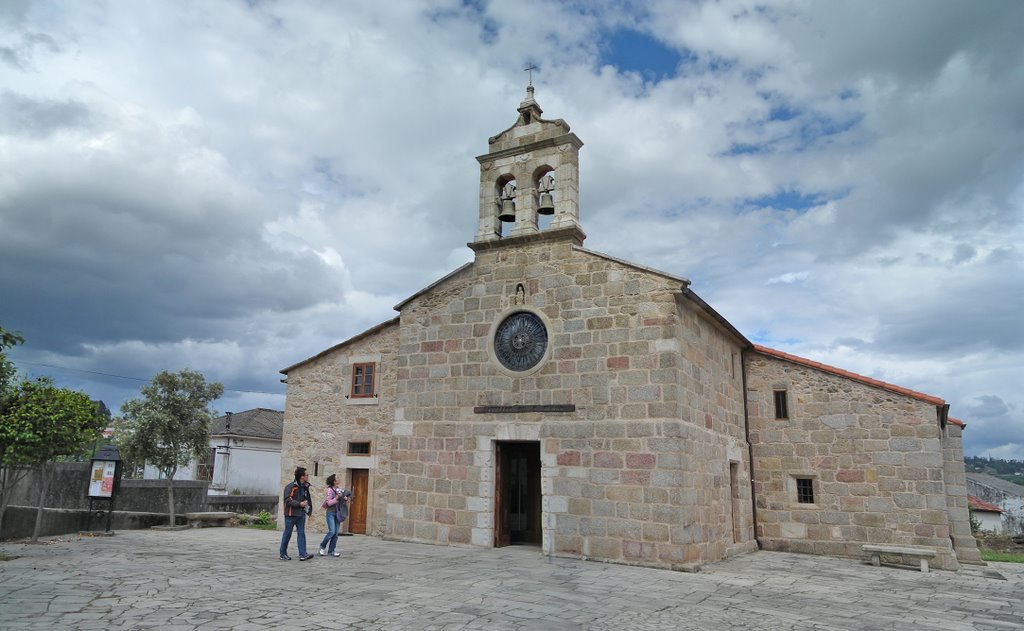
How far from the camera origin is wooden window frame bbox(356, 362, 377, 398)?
16.1 m

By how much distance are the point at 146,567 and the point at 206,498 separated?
394 inches

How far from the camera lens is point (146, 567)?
33.5 feet

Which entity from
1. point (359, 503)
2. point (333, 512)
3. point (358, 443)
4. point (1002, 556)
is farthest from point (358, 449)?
point (1002, 556)

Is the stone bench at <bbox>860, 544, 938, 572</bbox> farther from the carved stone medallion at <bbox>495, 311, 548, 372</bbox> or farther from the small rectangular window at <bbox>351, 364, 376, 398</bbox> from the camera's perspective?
the small rectangular window at <bbox>351, 364, 376, 398</bbox>

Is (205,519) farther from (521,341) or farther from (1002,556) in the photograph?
(1002,556)

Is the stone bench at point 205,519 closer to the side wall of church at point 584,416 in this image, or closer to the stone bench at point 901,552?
the side wall of church at point 584,416

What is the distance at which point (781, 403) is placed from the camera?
52.0 feet

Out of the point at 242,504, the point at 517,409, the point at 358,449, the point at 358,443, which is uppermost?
the point at 517,409

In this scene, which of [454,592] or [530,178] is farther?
[530,178]

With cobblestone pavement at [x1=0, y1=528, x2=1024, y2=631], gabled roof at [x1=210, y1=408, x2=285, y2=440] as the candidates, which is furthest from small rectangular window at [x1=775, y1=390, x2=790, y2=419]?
gabled roof at [x1=210, y1=408, x2=285, y2=440]

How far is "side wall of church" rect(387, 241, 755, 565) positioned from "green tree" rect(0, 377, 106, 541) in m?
6.16

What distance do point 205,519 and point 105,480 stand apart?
2978 mm

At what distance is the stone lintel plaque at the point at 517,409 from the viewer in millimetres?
12891

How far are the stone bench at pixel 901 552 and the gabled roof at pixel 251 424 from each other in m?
20.3
